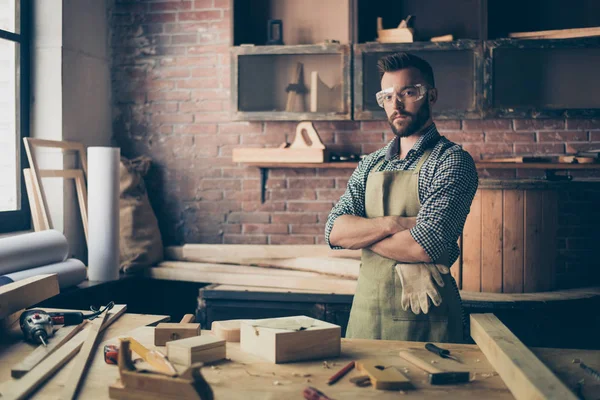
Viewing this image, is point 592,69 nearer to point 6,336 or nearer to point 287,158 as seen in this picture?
point 287,158

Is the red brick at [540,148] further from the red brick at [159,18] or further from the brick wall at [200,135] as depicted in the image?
the red brick at [159,18]

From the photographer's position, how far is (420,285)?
8.00 ft

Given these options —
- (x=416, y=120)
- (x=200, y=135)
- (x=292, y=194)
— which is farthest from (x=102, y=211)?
(x=416, y=120)

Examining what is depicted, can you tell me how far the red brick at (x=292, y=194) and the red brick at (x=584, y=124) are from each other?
5.87ft

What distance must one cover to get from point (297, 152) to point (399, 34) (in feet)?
3.33

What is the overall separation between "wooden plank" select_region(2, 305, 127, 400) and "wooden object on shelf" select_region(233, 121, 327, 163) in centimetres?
257

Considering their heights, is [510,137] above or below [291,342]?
above

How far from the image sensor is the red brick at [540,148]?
14.2 feet

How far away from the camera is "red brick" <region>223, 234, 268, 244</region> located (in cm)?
469

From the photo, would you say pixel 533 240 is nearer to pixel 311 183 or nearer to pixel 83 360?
pixel 311 183

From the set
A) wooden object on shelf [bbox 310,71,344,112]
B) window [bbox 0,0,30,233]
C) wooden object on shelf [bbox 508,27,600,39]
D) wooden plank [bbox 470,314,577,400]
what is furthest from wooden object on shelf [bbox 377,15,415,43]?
wooden plank [bbox 470,314,577,400]

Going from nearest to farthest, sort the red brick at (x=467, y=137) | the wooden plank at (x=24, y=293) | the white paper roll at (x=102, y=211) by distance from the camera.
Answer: the wooden plank at (x=24, y=293), the white paper roll at (x=102, y=211), the red brick at (x=467, y=137)

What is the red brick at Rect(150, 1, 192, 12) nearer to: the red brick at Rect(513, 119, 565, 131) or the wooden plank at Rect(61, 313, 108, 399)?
the red brick at Rect(513, 119, 565, 131)

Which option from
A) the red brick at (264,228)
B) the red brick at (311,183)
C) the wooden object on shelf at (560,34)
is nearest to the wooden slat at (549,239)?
the wooden object on shelf at (560,34)
